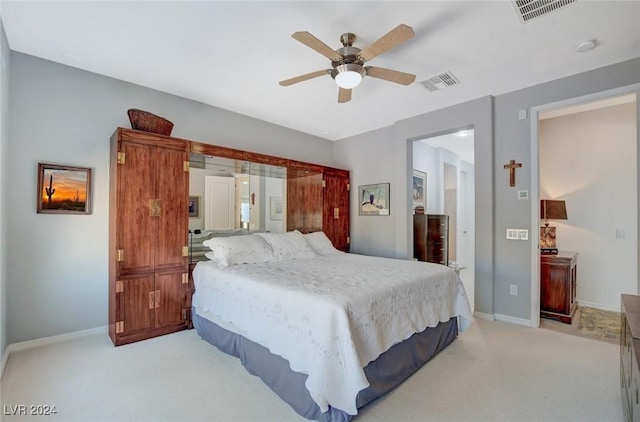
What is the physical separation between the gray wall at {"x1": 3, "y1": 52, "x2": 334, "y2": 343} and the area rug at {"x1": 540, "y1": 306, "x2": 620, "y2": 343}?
5.11 meters

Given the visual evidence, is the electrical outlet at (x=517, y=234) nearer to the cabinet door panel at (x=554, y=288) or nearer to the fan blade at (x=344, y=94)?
the cabinet door panel at (x=554, y=288)

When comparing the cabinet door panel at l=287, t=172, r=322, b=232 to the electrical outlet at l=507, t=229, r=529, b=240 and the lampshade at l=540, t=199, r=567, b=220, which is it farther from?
the lampshade at l=540, t=199, r=567, b=220

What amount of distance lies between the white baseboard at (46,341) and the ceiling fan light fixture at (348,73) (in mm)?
3537

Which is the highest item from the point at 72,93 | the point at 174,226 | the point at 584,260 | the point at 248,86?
the point at 248,86

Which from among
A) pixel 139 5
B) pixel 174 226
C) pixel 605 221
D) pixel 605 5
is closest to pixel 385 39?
pixel 605 5

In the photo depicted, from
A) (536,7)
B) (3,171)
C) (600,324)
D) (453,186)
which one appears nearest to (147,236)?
(3,171)

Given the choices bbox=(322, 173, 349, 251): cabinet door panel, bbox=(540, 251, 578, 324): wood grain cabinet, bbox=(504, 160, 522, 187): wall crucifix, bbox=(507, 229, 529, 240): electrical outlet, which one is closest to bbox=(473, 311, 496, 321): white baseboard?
bbox=(540, 251, 578, 324): wood grain cabinet

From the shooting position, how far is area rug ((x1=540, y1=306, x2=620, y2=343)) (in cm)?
309

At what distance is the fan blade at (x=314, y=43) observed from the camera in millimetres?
2014

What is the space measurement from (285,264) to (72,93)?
9.33 ft

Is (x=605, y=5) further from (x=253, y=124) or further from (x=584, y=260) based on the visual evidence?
(x=253, y=124)

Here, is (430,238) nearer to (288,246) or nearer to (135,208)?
(288,246)

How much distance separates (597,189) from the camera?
4.01 meters

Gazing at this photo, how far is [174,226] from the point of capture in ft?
10.5
